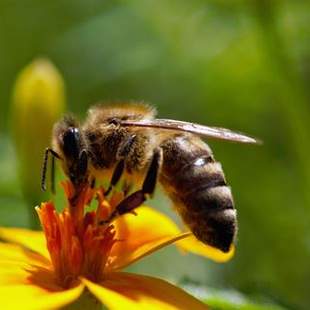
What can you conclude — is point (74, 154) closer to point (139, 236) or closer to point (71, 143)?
point (71, 143)

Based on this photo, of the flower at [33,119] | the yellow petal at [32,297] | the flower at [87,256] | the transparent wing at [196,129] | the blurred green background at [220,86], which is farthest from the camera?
the blurred green background at [220,86]

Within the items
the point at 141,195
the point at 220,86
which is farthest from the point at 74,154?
the point at 220,86

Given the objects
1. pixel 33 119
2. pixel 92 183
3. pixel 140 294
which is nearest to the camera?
pixel 140 294

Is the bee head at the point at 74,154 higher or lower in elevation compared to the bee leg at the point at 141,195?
higher

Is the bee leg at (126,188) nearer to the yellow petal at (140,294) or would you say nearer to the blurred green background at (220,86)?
the yellow petal at (140,294)

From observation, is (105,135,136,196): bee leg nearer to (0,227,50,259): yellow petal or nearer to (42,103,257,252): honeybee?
(42,103,257,252): honeybee

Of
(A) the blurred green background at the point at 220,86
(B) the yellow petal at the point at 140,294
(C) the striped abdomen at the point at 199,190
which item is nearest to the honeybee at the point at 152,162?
(C) the striped abdomen at the point at 199,190

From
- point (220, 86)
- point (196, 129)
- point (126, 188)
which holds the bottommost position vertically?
point (220, 86)
